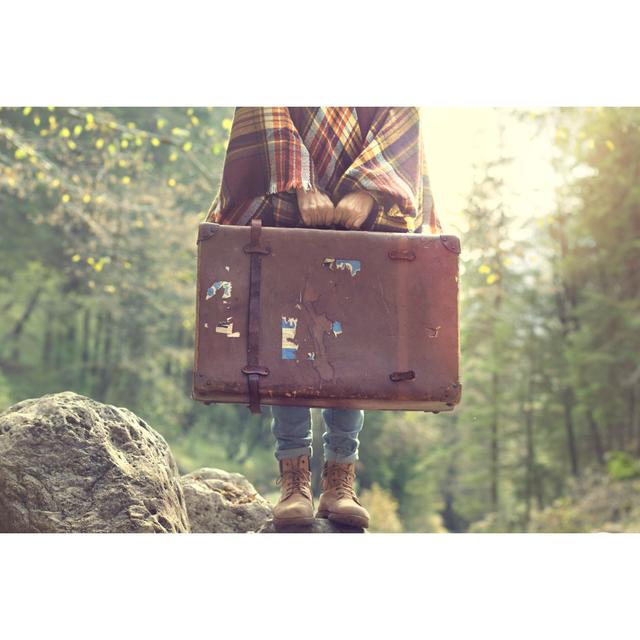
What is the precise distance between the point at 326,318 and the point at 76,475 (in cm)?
118

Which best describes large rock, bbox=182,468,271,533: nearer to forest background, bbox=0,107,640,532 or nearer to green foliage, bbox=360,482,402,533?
forest background, bbox=0,107,640,532

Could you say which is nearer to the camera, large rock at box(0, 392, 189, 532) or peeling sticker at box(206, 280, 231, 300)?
peeling sticker at box(206, 280, 231, 300)

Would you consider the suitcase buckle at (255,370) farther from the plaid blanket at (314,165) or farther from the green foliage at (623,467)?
the green foliage at (623,467)

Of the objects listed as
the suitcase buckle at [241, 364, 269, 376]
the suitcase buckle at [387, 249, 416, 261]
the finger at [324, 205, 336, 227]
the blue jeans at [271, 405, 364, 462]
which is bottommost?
the blue jeans at [271, 405, 364, 462]

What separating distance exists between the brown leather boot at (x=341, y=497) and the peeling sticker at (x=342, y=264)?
2.52 ft

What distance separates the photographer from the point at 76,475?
3607mm

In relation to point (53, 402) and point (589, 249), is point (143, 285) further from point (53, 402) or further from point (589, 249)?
point (53, 402)

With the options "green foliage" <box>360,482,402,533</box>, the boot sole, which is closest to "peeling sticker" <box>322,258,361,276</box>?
the boot sole

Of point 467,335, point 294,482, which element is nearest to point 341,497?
point 294,482

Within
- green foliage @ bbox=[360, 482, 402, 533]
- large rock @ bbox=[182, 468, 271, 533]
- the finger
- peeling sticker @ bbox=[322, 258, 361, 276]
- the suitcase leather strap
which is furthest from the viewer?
green foliage @ bbox=[360, 482, 402, 533]

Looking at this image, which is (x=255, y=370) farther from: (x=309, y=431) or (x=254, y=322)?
(x=309, y=431)

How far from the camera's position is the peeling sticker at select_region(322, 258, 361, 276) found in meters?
3.19

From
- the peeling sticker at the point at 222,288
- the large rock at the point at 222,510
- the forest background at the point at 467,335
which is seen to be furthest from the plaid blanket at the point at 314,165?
the forest background at the point at 467,335

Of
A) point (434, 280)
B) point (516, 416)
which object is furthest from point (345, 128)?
point (516, 416)
